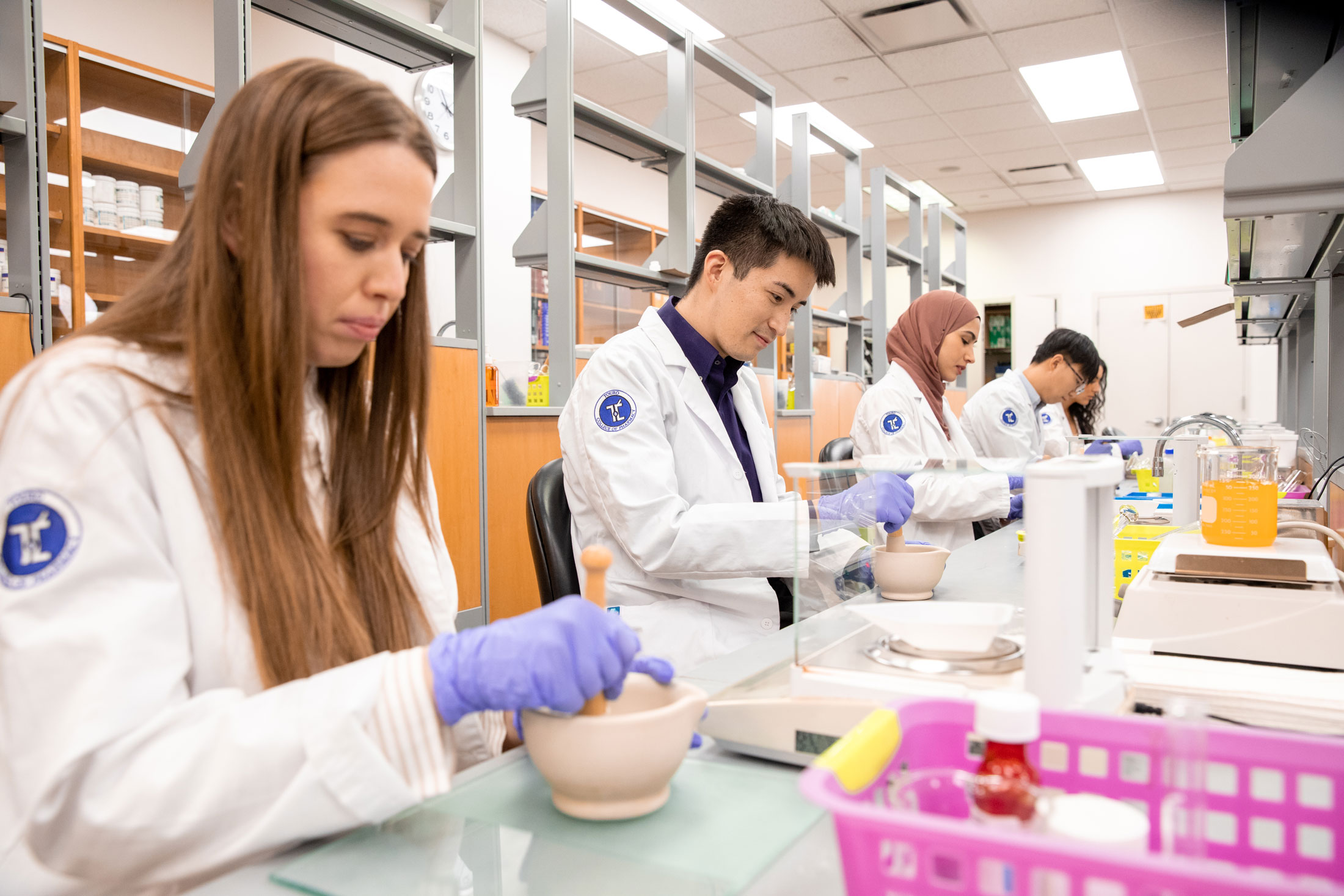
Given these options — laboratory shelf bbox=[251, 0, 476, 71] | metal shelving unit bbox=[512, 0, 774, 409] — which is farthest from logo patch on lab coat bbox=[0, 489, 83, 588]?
metal shelving unit bbox=[512, 0, 774, 409]

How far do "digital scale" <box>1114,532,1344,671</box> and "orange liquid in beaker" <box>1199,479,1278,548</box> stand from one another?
7 centimetres

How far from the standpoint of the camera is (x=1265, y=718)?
0.80 metres

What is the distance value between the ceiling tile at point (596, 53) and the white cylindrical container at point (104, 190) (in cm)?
228

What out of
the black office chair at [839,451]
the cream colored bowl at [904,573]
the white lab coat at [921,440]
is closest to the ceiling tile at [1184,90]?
the white lab coat at [921,440]

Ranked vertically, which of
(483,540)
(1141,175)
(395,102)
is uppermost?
(1141,175)

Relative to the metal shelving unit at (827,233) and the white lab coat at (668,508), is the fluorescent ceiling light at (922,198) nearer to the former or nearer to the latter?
the metal shelving unit at (827,233)

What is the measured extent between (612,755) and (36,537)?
42 centimetres

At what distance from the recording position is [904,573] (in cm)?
130

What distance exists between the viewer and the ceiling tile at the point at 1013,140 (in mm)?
6027

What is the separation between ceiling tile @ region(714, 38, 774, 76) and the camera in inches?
183

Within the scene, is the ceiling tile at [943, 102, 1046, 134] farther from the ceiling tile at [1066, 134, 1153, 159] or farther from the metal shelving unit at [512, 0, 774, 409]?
the metal shelving unit at [512, 0, 774, 409]

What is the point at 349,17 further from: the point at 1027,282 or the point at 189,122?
the point at 1027,282

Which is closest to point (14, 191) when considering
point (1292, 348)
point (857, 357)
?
point (857, 357)

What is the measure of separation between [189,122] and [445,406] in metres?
1.89
